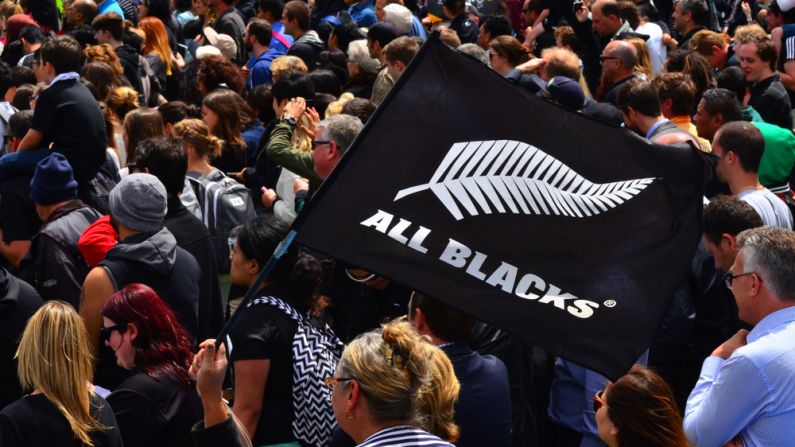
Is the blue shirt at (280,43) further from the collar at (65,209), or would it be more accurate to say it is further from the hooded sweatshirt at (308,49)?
the collar at (65,209)

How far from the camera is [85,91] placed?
7.31m

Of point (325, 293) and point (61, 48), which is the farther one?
point (61, 48)

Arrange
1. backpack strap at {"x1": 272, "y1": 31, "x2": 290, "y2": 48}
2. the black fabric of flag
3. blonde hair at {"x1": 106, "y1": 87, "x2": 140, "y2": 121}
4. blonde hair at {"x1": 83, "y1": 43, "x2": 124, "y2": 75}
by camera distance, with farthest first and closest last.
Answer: backpack strap at {"x1": 272, "y1": 31, "x2": 290, "y2": 48} → blonde hair at {"x1": 83, "y1": 43, "x2": 124, "y2": 75} → blonde hair at {"x1": 106, "y1": 87, "x2": 140, "y2": 121} → the black fabric of flag

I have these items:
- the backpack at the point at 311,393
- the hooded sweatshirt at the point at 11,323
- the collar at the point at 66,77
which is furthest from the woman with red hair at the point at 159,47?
the backpack at the point at 311,393

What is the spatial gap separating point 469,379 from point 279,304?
2.91ft

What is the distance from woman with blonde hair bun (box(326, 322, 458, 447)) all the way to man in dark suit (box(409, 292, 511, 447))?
31.0 inches

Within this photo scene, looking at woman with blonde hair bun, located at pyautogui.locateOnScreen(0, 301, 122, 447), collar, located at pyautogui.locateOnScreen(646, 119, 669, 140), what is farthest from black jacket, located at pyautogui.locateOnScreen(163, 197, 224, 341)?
collar, located at pyautogui.locateOnScreen(646, 119, 669, 140)

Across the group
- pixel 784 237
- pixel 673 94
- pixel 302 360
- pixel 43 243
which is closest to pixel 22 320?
pixel 43 243

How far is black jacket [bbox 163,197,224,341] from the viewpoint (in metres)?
5.84

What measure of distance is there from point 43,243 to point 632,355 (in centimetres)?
345

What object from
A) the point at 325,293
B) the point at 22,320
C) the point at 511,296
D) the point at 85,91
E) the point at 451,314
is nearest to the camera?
the point at 511,296

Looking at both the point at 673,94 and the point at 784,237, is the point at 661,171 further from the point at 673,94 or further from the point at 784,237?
the point at 673,94

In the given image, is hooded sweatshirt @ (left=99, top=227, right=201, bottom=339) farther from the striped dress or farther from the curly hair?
the curly hair

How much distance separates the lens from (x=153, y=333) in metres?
4.46
